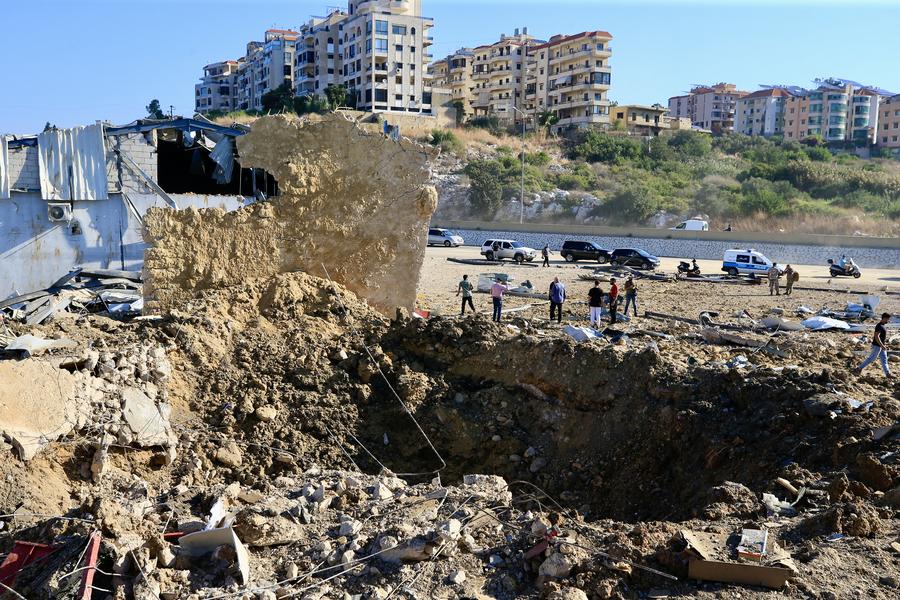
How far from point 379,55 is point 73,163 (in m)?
68.3

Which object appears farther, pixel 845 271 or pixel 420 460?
pixel 845 271

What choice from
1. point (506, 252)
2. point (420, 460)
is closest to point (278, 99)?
point (506, 252)

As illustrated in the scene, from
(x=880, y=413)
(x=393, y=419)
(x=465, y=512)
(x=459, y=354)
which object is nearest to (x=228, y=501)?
(x=465, y=512)

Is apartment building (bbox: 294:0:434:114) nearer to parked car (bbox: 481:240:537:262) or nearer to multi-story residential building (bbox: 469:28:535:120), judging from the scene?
multi-story residential building (bbox: 469:28:535:120)

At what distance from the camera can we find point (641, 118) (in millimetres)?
86688

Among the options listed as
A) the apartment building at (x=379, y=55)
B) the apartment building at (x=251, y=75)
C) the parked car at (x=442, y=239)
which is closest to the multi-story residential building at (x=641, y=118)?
the apartment building at (x=379, y=55)

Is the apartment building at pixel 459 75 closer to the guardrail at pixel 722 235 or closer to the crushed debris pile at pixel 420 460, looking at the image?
the guardrail at pixel 722 235

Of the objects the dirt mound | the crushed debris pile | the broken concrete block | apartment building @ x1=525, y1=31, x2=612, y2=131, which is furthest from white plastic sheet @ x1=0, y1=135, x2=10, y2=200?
apartment building @ x1=525, y1=31, x2=612, y2=131

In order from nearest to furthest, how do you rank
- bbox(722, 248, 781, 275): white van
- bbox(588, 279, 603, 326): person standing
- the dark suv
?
bbox(588, 279, 603, 326): person standing, bbox(722, 248, 781, 275): white van, the dark suv

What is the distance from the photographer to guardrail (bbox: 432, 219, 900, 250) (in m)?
39.8

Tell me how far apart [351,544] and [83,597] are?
2.02m

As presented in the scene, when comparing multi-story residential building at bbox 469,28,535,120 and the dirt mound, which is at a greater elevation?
multi-story residential building at bbox 469,28,535,120

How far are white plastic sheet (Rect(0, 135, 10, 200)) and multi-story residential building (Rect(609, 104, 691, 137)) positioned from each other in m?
75.7

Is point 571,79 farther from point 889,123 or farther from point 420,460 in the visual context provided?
point 420,460
